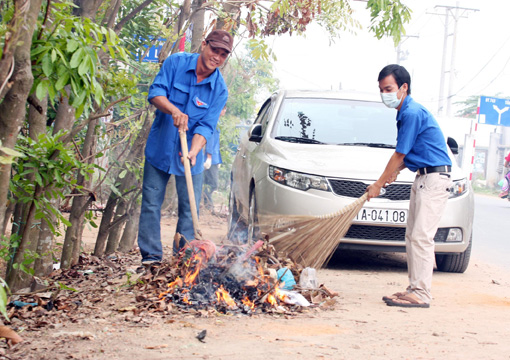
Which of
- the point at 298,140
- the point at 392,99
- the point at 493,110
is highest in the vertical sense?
the point at 493,110

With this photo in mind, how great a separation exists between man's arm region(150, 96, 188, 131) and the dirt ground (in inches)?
51.3

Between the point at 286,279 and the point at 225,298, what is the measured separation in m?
0.67

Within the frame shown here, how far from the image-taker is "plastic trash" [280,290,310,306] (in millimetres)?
4586

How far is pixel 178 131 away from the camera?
5.12 metres

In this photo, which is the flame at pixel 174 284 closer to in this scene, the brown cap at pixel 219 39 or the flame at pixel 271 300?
the flame at pixel 271 300

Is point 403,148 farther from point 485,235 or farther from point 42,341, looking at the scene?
point 485,235

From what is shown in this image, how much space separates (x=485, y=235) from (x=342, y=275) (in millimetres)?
6232

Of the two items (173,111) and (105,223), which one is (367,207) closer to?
(173,111)

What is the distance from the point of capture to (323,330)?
3.99m

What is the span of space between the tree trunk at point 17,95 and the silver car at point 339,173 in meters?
3.43

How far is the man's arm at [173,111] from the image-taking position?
488 centimetres

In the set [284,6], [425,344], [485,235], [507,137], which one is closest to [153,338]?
[425,344]

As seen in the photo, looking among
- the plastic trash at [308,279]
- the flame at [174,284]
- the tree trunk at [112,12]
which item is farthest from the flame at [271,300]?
the tree trunk at [112,12]

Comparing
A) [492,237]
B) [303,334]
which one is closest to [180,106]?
[303,334]
